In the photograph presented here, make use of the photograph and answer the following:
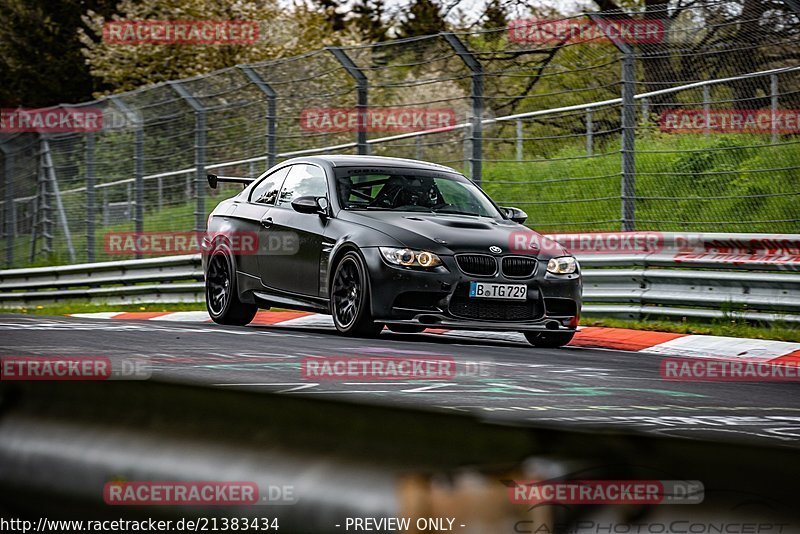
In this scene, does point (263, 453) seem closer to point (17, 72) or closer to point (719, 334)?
point (719, 334)

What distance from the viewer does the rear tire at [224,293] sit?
11797 mm

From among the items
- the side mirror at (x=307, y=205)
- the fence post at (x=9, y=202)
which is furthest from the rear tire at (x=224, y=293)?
the fence post at (x=9, y=202)

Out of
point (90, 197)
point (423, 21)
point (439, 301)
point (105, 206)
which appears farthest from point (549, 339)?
point (423, 21)

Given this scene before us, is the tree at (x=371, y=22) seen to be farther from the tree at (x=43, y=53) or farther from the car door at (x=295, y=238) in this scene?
the car door at (x=295, y=238)

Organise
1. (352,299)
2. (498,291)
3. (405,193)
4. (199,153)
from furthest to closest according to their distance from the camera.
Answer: (199,153)
(405,193)
(352,299)
(498,291)

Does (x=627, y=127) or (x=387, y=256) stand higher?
(x=627, y=127)

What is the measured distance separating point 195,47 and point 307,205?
26959 millimetres

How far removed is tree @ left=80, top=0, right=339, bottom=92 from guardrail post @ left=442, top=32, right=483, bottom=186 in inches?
905

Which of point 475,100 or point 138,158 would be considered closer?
point 475,100

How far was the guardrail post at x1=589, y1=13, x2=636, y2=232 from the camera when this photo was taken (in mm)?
12289

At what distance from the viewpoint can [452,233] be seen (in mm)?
9766

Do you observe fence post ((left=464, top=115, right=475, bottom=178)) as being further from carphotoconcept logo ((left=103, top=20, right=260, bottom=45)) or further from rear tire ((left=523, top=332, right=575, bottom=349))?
carphotoconcept logo ((left=103, top=20, right=260, bottom=45))

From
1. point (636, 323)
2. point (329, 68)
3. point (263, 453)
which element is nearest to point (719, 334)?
point (636, 323)

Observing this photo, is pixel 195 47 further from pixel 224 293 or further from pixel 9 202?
pixel 224 293
